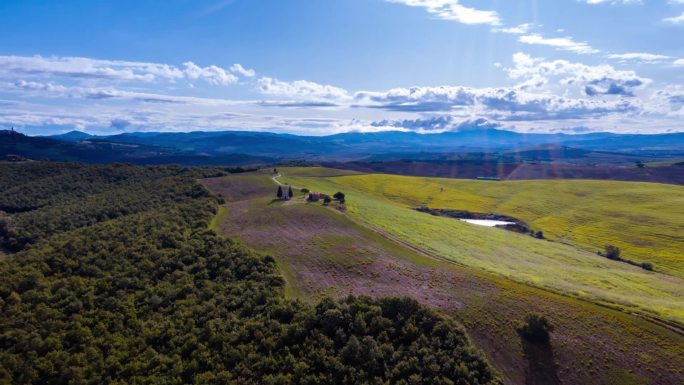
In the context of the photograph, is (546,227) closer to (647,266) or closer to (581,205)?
(581,205)

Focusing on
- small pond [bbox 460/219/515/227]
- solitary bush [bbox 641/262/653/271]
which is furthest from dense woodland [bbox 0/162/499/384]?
small pond [bbox 460/219/515/227]

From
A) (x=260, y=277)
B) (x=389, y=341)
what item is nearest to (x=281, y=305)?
(x=260, y=277)

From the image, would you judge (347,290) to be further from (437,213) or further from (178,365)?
(437,213)

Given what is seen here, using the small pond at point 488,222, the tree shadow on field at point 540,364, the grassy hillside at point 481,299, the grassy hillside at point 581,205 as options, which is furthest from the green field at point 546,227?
the tree shadow on field at point 540,364

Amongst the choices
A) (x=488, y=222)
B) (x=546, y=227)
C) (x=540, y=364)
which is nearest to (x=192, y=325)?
(x=540, y=364)

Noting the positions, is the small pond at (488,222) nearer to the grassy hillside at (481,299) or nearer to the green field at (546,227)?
the green field at (546,227)

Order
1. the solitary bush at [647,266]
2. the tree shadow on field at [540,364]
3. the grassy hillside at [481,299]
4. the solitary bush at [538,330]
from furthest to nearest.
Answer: the solitary bush at [647,266] → the solitary bush at [538,330] → the grassy hillside at [481,299] → the tree shadow on field at [540,364]
